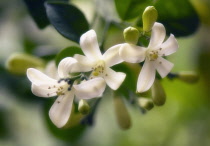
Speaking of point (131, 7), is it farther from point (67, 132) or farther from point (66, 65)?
point (67, 132)

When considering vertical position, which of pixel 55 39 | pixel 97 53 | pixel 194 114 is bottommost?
pixel 194 114

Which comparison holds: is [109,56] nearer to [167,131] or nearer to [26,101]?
[26,101]

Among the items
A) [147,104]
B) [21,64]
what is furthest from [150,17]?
[21,64]

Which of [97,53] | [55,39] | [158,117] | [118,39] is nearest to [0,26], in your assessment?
[55,39]

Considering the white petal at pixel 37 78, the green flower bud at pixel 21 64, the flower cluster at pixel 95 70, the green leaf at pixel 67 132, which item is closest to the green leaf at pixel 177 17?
the flower cluster at pixel 95 70

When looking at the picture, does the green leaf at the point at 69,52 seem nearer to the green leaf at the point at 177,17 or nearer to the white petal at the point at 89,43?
the white petal at the point at 89,43

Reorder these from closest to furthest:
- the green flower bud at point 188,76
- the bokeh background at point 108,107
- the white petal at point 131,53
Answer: the white petal at point 131,53 < the green flower bud at point 188,76 < the bokeh background at point 108,107

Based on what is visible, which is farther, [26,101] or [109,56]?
[26,101]
